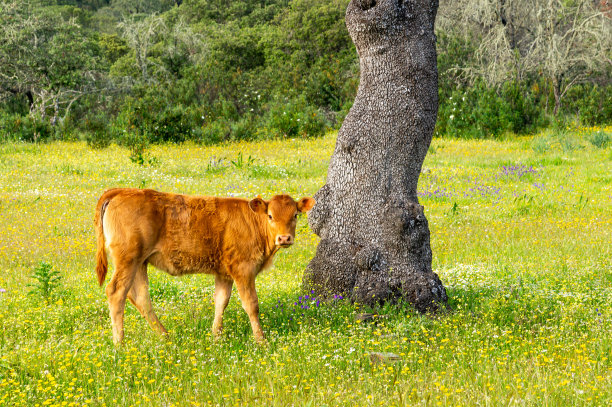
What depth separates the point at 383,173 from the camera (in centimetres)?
786

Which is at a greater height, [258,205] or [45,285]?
[258,205]

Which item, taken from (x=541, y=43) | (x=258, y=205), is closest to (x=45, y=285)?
(x=258, y=205)

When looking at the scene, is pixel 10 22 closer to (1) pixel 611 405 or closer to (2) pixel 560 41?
(2) pixel 560 41

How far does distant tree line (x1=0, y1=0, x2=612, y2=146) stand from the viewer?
25.5m

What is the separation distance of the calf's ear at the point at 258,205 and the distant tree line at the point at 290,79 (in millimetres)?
13774

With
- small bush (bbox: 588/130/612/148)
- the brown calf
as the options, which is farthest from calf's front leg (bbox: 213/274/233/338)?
small bush (bbox: 588/130/612/148)

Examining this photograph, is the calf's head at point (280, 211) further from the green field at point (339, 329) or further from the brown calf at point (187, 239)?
the green field at point (339, 329)

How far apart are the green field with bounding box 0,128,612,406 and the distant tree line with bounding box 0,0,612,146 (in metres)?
10.9

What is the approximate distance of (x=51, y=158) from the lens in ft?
68.1

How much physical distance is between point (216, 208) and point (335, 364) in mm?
2149

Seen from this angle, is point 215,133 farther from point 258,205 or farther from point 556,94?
point 258,205

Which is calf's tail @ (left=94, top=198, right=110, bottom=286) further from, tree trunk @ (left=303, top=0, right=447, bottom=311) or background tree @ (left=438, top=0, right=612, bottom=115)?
background tree @ (left=438, top=0, right=612, bottom=115)

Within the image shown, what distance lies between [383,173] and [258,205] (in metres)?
1.77

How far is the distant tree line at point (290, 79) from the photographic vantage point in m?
25.5
